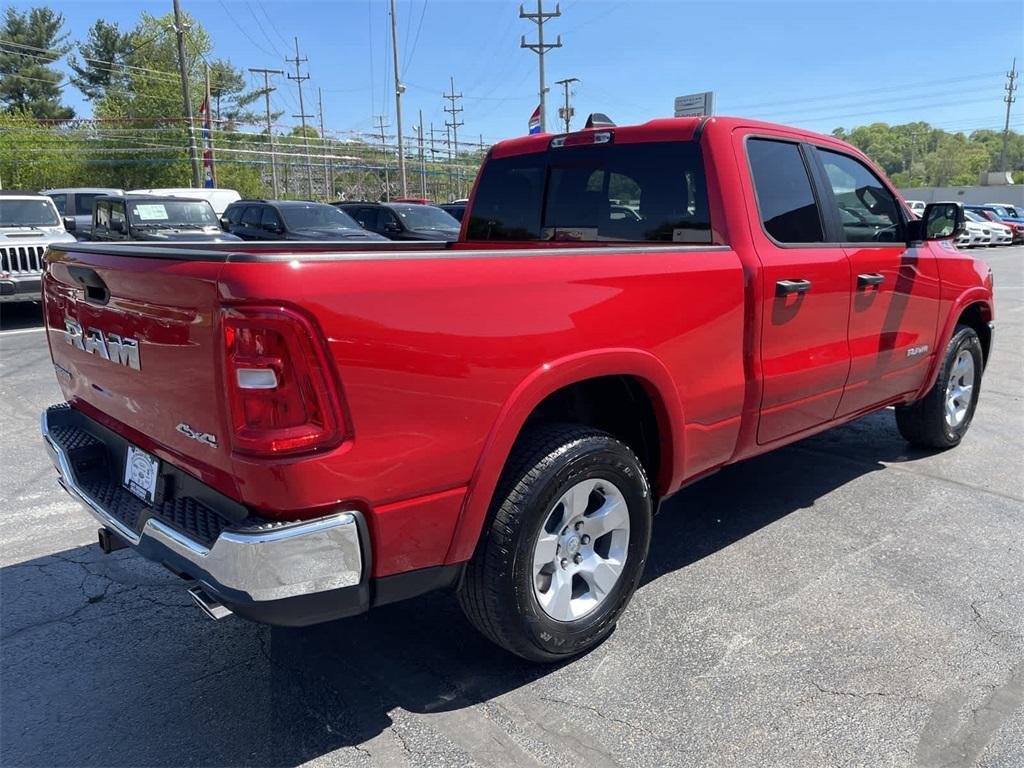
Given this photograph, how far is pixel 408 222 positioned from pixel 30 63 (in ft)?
183

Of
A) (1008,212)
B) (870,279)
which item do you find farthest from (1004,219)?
(870,279)

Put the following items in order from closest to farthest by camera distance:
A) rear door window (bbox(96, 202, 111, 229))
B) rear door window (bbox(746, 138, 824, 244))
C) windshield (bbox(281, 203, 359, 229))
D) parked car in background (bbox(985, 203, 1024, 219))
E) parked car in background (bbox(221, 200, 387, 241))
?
rear door window (bbox(746, 138, 824, 244)), rear door window (bbox(96, 202, 111, 229)), parked car in background (bbox(221, 200, 387, 241)), windshield (bbox(281, 203, 359, 229)), parked car in background (bbox(985, 203, 1024, 219))

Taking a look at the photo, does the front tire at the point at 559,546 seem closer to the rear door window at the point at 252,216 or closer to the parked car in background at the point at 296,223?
the parked car in background at the point at 296,223

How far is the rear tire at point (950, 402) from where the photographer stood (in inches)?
198

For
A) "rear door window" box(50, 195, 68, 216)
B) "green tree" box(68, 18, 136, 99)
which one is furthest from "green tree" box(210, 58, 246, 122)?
"rear door window" box(50, 195, 68, 216)

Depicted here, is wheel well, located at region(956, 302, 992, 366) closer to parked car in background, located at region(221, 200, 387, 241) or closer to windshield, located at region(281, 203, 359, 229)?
parked car in background, located at region(221, 200, 387, 241)

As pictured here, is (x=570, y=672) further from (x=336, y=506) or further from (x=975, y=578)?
(x=975, y=578)

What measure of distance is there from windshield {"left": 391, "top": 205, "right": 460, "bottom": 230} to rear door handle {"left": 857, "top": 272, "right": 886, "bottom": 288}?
13.3 meters

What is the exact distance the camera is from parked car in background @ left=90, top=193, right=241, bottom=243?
12.6 metres

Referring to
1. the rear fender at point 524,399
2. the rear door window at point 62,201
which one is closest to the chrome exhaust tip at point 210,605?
the rear fender at point 524,399

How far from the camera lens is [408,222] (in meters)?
16.4

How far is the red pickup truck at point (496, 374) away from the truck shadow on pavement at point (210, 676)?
1.26ft

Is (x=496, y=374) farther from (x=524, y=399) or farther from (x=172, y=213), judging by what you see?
(x=172, y=213)

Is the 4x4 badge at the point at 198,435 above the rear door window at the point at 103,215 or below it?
below
